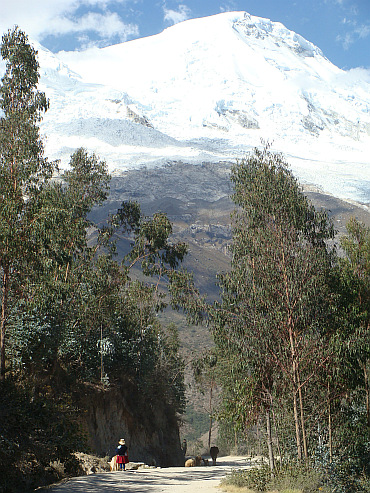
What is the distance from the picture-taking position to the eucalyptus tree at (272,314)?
53.1 feet

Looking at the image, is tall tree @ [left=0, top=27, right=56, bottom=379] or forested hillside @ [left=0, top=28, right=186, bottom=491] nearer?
forested hillside @ [left=0, top=28, right=186, bottom=491]

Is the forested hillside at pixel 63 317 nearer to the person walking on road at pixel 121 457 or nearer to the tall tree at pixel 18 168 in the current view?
the tall tree at pixel 18 168

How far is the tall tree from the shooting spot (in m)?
15.7

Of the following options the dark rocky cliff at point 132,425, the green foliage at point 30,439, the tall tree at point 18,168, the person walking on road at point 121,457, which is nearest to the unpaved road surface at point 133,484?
the person walking on road at point 121,457

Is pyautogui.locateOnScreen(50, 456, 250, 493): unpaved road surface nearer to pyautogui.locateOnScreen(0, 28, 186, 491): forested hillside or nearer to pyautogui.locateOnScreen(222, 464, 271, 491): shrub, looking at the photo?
pyautogui.locateOnScreen(222, 464, 271, 491): shrub

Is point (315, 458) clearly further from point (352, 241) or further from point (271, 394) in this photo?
point (352, 241)

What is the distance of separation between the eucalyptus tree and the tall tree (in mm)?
5793

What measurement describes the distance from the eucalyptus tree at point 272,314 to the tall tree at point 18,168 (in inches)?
228

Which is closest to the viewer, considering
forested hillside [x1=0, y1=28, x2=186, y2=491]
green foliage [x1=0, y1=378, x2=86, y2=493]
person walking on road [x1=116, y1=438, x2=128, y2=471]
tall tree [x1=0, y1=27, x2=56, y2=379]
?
green foliage [x1=0, y1=378, x2=86, y2=493]

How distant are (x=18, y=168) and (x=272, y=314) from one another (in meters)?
8.88

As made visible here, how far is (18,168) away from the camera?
18438 mm

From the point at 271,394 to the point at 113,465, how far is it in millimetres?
4940

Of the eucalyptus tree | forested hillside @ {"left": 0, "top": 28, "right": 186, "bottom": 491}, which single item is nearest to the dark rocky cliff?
forested hillside @ {"left": 0, "top": 28, "right": 186, "bottom": 491}

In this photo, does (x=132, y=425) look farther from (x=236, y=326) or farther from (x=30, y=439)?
(x=30, y=439)
